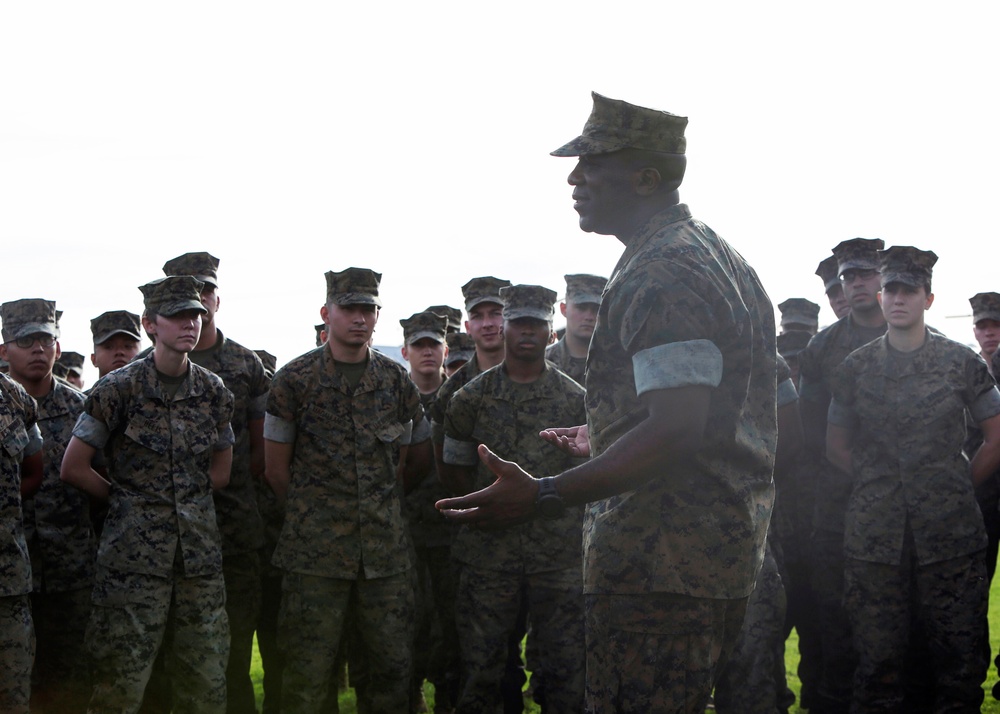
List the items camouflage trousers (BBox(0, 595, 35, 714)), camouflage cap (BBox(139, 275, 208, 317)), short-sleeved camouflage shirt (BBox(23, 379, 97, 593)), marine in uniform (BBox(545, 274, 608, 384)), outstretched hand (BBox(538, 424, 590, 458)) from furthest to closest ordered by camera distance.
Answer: marine in uniform (BBox(545, 274, 608, 384))
short-sleeved camouflage shirt (BBox(23, 379, 97, 593))
camouflage cap (BBox(139, 275, 208, 317))
camouflage trousers (BBox(0, 595, 35, 714))
outstretched hand (BBox(538, 424, 590, 458))

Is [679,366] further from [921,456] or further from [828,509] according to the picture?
[828,509]

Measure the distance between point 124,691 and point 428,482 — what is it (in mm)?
2569

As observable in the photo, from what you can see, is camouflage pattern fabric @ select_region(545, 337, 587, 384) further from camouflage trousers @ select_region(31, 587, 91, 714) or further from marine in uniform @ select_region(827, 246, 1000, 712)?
camouflage trousers @ select_region(31, 587, 91, 714)

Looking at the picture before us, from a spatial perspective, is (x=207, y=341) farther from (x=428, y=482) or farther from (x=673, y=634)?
(x=673, y=634)

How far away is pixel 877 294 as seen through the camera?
6.80m

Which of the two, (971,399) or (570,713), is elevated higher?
(971,399)

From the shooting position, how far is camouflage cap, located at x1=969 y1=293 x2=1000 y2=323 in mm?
7754

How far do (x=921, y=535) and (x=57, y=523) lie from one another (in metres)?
5.10

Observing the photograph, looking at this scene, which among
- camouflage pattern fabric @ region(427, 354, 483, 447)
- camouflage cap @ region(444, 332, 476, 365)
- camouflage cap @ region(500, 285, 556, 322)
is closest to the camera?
camouflage cap @ region(500, 285, 556, 322)

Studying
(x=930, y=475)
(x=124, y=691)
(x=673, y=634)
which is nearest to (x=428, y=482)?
(x=124, y=691)

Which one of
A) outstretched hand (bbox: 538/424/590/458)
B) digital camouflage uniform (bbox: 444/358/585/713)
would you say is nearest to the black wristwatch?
outstretched hand (bbox: 538/424/590/458)

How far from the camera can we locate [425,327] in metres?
7.86

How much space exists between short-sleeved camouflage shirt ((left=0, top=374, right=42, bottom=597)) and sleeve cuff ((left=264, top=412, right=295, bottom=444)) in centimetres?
128

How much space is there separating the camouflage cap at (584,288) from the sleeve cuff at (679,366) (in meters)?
4.89
